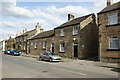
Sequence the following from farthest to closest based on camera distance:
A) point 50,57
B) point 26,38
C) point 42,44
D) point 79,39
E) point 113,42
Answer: point 26,38 < point 42,44 < point 79,39 < point 50,57 < point 113,42

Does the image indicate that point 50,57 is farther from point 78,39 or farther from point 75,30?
point 75,30

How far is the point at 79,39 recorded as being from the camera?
1906 cm

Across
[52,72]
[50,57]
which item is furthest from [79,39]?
[52,72]

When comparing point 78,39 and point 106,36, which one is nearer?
point 106,36

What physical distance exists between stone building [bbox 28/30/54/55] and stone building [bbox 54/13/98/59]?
311cm

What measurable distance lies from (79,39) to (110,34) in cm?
541

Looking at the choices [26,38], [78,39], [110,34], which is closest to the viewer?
[110,34]

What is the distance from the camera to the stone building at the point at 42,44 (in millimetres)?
25609

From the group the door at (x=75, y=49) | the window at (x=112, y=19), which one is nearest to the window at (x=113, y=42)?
the window at (x=112, y=19)

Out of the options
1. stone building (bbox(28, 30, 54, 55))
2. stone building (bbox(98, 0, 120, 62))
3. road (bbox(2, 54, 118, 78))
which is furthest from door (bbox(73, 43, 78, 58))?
road (bbox(2, 54, 118, 78))

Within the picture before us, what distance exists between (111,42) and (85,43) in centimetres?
533

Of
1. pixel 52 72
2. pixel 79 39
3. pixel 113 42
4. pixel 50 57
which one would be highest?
pixel 79 39

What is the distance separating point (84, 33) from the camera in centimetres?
1969

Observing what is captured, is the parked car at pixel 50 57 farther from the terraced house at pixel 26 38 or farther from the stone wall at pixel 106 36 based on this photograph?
the terraced house at pixel 26 38
